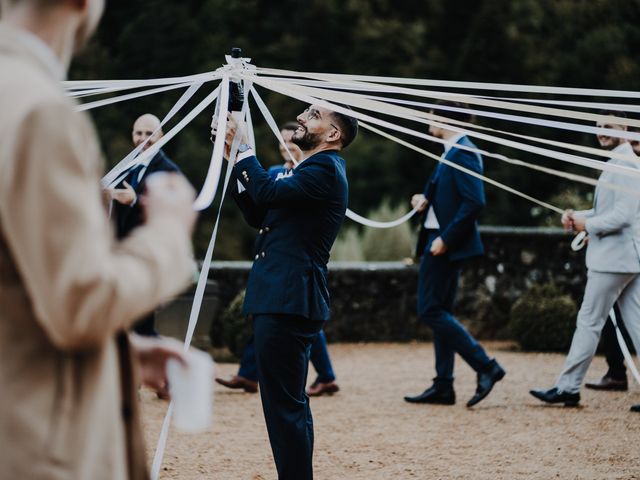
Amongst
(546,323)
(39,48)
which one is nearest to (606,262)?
(546,323)

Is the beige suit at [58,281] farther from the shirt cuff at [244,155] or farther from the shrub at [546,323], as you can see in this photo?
the shrub at [546,323]

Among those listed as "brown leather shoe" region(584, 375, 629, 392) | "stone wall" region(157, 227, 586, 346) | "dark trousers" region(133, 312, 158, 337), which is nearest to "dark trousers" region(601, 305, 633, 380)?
"brown leather shoe" region(584, 375, 629, 392)

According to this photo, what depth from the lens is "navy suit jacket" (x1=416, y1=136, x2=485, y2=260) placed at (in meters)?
7.52

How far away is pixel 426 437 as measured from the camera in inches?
262

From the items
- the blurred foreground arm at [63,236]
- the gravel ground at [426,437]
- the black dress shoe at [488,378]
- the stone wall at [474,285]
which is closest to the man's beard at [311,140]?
the gravel ground at [426,437]

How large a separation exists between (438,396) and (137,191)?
2.77 meters

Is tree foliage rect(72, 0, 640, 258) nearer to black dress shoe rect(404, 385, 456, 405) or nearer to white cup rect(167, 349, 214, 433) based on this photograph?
black dress shoe rect(404, 385, 456, 405)

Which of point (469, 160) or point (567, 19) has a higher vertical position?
point (567, 19)

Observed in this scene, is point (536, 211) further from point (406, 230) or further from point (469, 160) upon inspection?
point (469, 160)

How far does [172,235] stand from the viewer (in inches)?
80.4

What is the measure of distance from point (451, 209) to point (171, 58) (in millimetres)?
14813

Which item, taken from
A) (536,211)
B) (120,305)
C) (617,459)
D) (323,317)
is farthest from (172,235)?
(536,211)

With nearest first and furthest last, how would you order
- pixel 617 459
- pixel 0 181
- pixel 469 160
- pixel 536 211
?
pixel 0 181 < pixel 617 459 < pixel 469 160 < pixel 536 211

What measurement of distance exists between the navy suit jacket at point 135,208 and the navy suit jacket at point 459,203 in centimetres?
200
